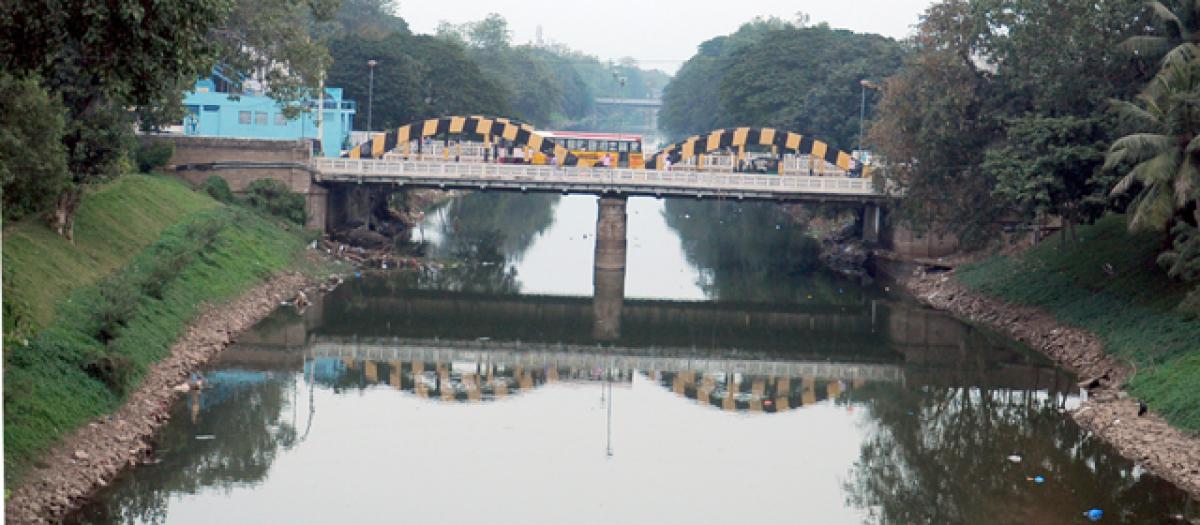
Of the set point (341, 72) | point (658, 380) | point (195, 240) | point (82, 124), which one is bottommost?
point (658, 380)

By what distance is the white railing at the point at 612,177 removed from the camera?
194ft

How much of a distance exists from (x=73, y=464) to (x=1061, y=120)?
95.5 feet

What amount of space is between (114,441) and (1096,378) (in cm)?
2373

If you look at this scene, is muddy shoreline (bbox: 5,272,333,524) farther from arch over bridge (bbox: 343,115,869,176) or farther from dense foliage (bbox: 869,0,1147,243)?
arch over bridge (bbox: 343,115,869,176)

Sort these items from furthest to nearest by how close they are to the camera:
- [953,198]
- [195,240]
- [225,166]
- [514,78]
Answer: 1. [514,78]
2. [225,166]
3. [953,198]
4. [195,240]

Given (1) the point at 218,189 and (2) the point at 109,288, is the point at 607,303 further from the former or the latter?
(2) the point at 109,288

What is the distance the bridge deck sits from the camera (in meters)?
59.2

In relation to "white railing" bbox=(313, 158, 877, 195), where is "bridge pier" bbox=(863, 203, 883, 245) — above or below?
below

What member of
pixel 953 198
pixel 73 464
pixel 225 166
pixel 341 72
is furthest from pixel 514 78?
pixel 73 464

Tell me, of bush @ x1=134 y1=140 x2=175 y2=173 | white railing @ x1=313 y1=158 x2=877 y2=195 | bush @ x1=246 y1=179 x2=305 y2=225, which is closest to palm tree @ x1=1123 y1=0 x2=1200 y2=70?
white railing @ x1=313 y1=158 x2=877 y2=195

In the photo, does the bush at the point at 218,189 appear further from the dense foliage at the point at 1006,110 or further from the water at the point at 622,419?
the dense foliage at the point at 1006,110

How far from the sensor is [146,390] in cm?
2992

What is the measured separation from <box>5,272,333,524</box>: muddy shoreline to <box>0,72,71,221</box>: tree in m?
4.51

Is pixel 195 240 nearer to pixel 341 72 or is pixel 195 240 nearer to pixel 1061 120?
pixel 1061 120
